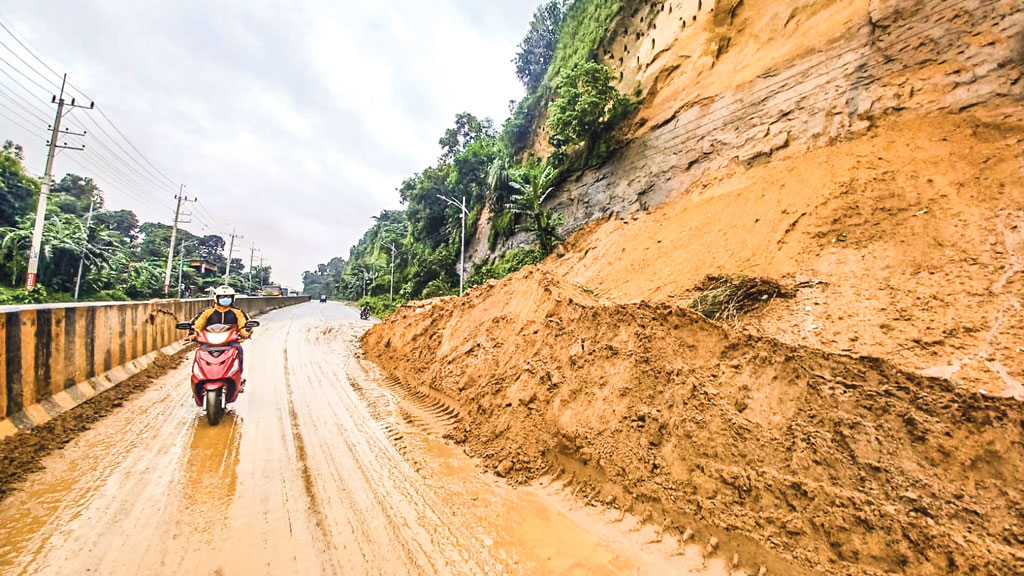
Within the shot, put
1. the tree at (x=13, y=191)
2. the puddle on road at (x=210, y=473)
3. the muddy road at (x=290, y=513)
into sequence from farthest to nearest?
the tree at (x=13, y=191)
the puddle on road at (x=210, y=473)
the muddy road at (x=290, y=513)

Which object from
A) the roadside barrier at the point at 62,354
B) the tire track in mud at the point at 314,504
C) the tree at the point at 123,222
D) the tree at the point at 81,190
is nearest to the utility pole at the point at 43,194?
the roadside barrier at the point at 62,354

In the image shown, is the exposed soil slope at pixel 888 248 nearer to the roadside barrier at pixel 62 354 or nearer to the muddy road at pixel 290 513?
the muddy road at pixel 290 513

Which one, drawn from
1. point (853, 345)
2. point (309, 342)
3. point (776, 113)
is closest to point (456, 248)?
point (309, 342)

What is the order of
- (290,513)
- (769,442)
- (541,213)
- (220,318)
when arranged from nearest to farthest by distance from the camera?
(769,442), (290,513), (220,318), (541,213)

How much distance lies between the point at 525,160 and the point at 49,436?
25208 mm

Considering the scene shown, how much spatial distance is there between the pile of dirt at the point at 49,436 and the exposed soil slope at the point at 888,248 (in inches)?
293

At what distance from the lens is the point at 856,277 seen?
505 centimetres

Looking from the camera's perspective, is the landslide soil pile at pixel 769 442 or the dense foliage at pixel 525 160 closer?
the landslide soil pile at pixel 769 442

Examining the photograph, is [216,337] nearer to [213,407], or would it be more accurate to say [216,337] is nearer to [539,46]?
[213,407]

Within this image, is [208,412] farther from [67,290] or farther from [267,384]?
[67,290]

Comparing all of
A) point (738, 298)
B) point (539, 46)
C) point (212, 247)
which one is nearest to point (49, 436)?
point (738, 298)

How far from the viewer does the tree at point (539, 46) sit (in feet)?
93.2

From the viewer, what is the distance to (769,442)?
3.05m

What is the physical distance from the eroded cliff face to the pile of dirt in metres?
12.9
